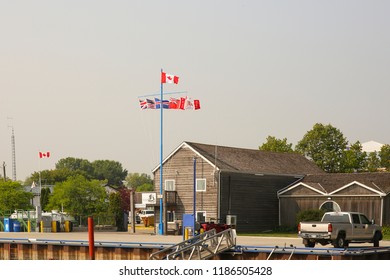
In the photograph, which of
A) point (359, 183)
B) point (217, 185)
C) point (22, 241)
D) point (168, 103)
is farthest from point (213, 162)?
point (22, 241)

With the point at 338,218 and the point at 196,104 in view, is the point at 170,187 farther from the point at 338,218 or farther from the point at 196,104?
the point at 338,218

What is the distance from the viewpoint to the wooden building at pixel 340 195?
63606 mm

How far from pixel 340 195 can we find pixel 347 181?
5.69 feet

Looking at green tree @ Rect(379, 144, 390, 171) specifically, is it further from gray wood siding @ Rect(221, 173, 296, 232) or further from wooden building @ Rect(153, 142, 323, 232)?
gray wood siding @ Rect(221, 173, 296, 232)

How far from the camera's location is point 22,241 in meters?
41.7

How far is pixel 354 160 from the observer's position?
3890 inches

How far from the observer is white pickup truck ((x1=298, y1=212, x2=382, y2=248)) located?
37.2 metres

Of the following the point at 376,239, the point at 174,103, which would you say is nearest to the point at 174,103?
the point at 174,103

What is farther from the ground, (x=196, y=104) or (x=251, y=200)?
(x=196, y=104)

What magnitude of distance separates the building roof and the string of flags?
1233 centimetres

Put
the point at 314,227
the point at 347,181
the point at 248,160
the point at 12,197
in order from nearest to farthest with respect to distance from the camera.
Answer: the point at 314,227 → the point at 347,181 → the point at 248,160 → the point at 12,197

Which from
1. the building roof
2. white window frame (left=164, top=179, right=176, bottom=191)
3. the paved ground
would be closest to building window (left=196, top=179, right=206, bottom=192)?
white window frame (left=164, top=179, right=176, bottom=191)

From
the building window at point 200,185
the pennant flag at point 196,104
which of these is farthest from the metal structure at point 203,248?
the building window at point 200,185

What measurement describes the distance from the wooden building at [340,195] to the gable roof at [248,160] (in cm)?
323
